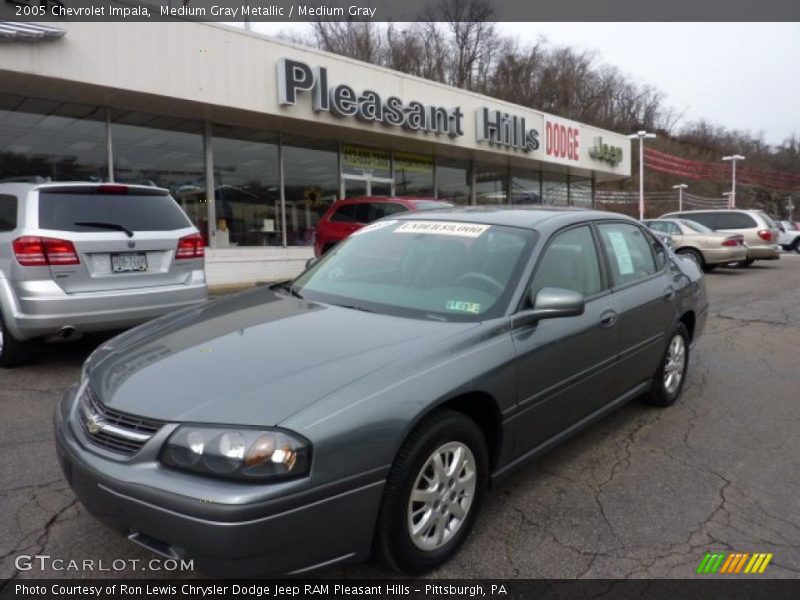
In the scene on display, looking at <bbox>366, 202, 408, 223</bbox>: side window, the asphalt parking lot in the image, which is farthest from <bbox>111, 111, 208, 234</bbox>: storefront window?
the asphalt parking lot

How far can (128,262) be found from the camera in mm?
5336

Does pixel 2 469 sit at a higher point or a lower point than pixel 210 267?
lower

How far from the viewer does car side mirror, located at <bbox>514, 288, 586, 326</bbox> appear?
2912 mm

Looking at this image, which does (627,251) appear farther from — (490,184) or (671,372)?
(490,184)

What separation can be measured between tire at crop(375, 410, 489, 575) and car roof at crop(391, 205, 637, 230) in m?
1.39

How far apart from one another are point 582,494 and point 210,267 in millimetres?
9829

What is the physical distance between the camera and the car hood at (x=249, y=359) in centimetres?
219

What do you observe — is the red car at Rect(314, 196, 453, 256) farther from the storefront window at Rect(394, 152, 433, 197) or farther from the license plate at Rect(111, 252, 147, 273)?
the license plate at Rect(111, 252, 147, 273)

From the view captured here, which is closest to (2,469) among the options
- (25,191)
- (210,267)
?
(25,191)

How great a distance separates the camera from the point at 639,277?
13.7 feet

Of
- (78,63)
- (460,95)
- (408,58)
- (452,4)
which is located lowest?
(78,63)

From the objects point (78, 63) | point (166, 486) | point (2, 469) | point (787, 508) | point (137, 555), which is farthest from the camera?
point (78, 63)

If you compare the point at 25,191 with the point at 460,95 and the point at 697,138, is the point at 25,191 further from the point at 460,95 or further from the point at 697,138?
the point at 697,138

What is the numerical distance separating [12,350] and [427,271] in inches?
160
